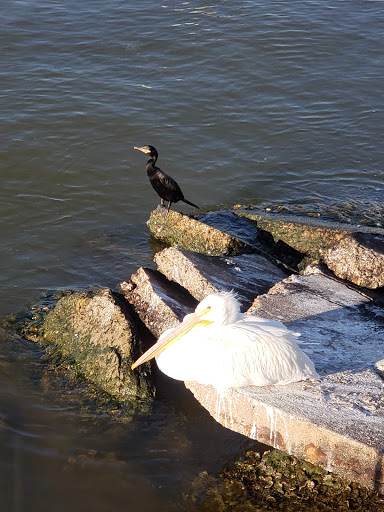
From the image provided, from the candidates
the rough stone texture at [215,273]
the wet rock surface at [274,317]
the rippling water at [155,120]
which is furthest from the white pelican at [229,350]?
the rippling water at [155,120]

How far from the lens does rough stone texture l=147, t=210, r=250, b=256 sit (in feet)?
23.7

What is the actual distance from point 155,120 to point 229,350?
730cm

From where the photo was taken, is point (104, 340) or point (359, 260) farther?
point (359, 260)

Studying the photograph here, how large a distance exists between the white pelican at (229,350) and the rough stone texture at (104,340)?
0.30 metres

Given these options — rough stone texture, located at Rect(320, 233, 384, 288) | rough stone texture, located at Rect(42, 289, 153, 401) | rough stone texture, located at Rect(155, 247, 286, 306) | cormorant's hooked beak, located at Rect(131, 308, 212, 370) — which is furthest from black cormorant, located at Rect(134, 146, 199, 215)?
cormorant's hooked beak, located at Rect(131, 308, 212, 370)

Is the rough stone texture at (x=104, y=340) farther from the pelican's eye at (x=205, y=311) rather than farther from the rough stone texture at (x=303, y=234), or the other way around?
the rough stone texture at (x=303, y=234)

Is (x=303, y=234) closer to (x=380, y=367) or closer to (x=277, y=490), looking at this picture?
(x=380, y=367)

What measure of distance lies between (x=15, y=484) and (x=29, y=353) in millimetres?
1528

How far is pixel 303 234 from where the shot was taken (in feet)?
23.4

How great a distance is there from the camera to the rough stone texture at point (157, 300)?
5.66 metres

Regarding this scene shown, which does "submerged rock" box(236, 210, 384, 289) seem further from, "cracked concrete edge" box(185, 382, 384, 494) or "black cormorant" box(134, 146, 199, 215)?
"cracked concrete edge" box(185, 382, 384, 494)

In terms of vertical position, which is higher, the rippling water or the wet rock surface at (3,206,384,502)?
the rippling water

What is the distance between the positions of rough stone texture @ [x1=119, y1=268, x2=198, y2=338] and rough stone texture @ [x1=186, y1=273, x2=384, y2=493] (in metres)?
0.64

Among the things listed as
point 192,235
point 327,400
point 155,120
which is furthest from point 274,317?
point 155,120
